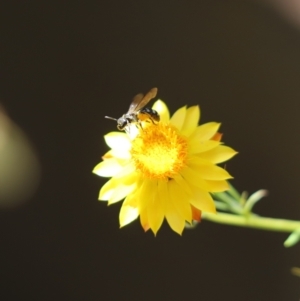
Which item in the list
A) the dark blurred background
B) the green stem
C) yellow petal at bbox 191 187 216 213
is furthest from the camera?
the dark blurred background

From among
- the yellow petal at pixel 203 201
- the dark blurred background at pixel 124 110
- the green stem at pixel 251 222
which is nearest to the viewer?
the yellow petal at pixel 203 201

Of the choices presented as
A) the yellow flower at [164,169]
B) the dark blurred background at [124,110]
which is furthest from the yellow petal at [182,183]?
the dark blurred background at [124,110]

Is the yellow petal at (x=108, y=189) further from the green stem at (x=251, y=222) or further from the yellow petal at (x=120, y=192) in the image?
the green stem at (x=251, y=222)

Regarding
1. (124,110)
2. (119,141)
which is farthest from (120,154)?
(124,110)

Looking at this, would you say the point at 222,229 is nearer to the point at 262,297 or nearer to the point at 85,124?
the point at 262,297

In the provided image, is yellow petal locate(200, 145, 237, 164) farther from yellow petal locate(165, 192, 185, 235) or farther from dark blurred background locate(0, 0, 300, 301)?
dark blurred background locate(0, 0, 300, 301)

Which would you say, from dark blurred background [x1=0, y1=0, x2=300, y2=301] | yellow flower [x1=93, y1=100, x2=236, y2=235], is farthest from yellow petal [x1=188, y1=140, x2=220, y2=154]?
dark blurred background [x1=0, y1=0, x2=300, y2=301]
